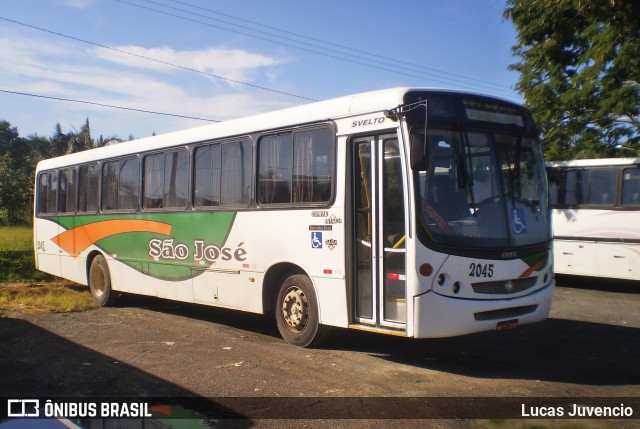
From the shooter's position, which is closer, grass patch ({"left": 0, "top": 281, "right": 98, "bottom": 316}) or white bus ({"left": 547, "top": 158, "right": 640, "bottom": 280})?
grass patch ({"left": 0, "top": 281, "right": 98, "bottom": 316})

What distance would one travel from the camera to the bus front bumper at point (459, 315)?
6961mm

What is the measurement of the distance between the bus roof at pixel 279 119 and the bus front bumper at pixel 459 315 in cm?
230

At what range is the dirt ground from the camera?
6.41 meters

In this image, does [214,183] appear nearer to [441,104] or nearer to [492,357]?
[441,104]

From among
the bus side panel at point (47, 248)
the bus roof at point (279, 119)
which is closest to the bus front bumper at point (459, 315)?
the bus roof at point (279, 119)

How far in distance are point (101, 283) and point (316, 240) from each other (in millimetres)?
7226

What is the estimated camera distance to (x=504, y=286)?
741cm

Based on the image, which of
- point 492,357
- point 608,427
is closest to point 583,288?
point 492,357

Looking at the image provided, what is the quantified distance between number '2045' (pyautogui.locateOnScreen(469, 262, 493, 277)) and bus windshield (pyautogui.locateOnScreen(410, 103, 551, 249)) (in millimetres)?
219

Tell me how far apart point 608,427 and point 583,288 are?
39.5 feet

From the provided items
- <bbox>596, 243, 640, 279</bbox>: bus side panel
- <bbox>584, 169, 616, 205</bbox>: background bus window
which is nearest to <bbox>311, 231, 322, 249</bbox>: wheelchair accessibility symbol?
<bbox>596, 243, 640, 279</bbox>: bus side panel

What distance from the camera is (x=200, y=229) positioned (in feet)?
34.8

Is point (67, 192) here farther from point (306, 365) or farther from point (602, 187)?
point (602, 187)

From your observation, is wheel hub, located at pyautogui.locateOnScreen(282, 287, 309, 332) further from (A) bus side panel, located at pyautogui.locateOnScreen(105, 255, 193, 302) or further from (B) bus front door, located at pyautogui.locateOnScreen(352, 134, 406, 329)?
(A) bus side panel, located at pyautogui.locateOnScreen(105, 255, 193, 302)
